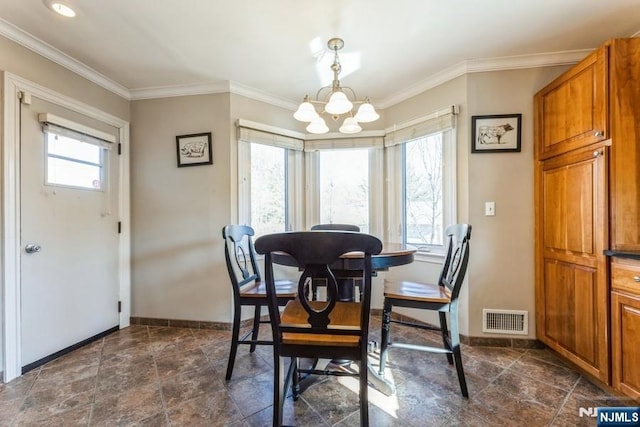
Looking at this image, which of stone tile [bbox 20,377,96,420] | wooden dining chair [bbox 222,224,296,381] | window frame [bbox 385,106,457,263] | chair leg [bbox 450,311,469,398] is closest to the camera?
stone tile [bbox 20,377,96,420]

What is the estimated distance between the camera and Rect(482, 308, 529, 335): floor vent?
232 centimetres

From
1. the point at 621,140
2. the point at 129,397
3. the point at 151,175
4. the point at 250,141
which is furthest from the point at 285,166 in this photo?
the point at 621,140

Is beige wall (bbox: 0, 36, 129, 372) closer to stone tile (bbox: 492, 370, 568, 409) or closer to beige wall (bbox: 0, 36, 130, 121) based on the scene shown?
beige wall (bbox: 0, 36, 130, 121)

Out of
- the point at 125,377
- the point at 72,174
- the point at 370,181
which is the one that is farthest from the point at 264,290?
the point at 72,174

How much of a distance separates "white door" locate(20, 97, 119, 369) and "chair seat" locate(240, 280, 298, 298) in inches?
58.0

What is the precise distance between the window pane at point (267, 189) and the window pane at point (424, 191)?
53.0 inches

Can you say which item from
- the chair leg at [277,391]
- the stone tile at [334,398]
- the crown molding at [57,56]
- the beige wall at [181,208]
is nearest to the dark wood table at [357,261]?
the chair leg at [277,391]

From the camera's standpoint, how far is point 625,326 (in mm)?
1574

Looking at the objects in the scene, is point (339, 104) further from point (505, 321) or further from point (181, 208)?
point (505, 321)

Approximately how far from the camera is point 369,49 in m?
2.22

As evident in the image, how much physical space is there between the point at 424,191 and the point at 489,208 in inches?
24.7

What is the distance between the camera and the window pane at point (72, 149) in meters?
2.20

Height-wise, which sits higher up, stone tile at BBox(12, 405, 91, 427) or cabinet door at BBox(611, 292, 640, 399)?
cabinet door at BBox(611, 292, 640, 399)

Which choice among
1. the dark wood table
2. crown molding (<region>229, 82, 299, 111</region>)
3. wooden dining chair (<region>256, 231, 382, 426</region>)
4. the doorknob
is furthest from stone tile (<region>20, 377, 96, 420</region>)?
crown molding (<region>229, 82, 299, 111</region>)
